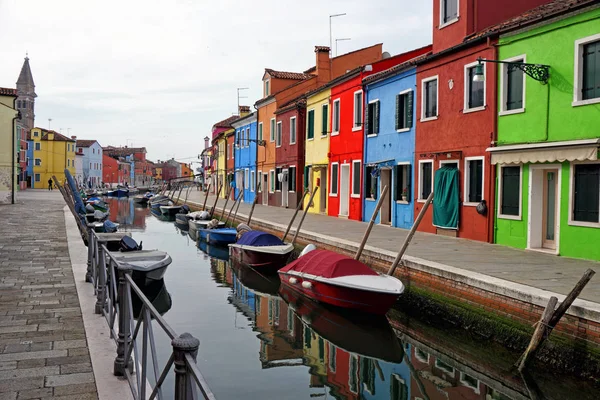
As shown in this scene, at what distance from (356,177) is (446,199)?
22.8 feet

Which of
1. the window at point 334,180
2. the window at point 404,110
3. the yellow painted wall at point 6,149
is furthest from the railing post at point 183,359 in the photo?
the yellow painted wall at point 6,149

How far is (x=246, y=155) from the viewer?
41156 mm

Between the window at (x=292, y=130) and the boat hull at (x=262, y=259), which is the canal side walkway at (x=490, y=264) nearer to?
the boat hull at (x=262, y=259)

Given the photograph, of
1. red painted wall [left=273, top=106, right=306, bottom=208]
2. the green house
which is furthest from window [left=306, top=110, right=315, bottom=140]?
the green house

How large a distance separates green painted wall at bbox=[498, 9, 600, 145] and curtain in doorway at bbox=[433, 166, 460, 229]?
2.25m

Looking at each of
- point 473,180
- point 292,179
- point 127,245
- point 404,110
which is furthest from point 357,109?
point 127,245

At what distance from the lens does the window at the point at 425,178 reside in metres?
17.5

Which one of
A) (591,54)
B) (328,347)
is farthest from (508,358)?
(591,54)

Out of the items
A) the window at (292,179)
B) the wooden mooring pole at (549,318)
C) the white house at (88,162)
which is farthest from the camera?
the white house at (88,162)

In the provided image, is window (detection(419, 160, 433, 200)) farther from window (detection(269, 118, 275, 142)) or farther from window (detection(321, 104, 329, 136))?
window (detection(269, 118, 275, 142))

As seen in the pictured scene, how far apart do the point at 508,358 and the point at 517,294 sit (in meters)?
0.97

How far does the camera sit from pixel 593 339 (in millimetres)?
6957

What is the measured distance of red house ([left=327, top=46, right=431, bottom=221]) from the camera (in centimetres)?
2222

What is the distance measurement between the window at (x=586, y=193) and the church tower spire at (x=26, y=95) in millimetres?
89927
